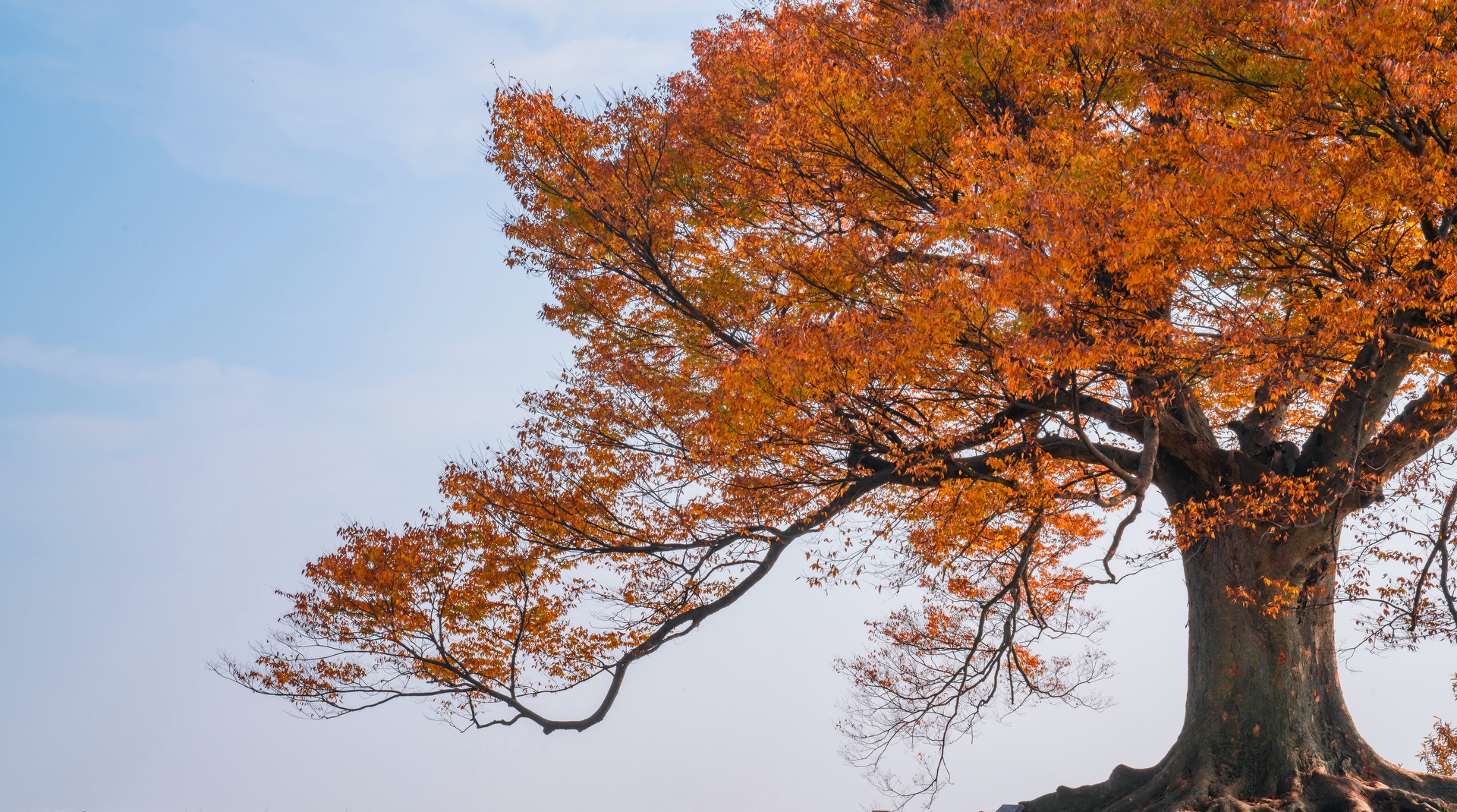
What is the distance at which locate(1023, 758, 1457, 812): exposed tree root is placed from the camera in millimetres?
8180

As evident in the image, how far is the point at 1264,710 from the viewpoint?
8.71 m

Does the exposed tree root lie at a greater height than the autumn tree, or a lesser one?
lesser

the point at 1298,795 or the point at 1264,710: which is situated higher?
the point at 1264,710

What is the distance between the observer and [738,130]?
30.8 feet

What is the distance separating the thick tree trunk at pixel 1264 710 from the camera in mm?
8414

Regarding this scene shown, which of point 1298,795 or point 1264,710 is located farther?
point 1264,710

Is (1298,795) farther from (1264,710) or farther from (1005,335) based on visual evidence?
(1005,335)

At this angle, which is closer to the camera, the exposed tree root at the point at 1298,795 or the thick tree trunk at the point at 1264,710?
the exposed tree root at the point at 1298,795

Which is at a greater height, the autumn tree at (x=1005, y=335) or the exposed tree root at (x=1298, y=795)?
the autumn tree at (x=1005, y=335)

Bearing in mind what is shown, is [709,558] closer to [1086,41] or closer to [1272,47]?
[1086,41]

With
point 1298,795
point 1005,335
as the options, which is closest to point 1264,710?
point 1298,795

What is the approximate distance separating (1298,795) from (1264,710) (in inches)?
27.8

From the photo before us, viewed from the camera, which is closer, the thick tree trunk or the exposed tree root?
the exposed tree root

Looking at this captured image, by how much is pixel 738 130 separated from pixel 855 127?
174 centimetres
